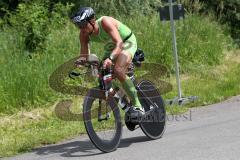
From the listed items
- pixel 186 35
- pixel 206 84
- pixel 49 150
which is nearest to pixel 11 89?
pixel 49 150

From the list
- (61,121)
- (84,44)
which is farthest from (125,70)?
(61,121)

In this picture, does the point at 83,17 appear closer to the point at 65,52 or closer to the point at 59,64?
the point at 59,64

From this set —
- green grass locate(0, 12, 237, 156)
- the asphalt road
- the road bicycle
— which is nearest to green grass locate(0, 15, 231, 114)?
green grass locate(0, 12, 237, 156)

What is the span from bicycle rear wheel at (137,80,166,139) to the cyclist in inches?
10.3

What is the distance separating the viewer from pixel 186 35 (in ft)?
49.4

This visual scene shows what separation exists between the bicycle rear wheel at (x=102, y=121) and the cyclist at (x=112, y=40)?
1.12 ft

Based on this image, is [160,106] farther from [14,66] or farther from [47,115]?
[14,66]

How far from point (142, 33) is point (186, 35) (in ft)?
4.15

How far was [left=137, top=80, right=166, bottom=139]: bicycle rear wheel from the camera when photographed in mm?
7980

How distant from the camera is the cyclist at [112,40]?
7164 millimetres

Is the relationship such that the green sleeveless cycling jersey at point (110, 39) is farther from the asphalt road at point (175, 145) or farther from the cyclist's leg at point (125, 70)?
the asphalt road at point (175, 145)

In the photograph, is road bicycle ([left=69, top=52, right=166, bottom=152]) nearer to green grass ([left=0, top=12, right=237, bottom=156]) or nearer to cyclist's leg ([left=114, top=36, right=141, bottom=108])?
cyclist's leg ([left=114, top=36, right=141, bottom=108])

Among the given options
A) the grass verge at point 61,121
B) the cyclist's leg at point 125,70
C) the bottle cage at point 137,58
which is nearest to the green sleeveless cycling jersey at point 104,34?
the cyclist's leg at point 125,70

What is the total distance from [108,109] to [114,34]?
99 cm
